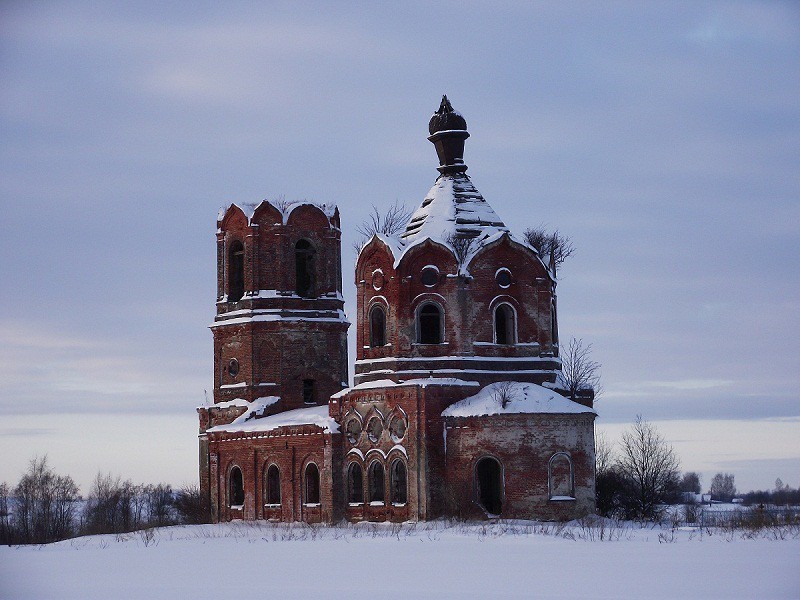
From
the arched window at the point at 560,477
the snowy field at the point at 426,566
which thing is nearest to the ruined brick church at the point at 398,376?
the arched window at the point at 560,477

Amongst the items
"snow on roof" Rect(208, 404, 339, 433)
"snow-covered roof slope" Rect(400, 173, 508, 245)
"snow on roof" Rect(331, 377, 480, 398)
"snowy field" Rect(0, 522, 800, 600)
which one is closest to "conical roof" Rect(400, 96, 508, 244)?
"snow-covered roof slope" Rect(400, 173, 508, 245)

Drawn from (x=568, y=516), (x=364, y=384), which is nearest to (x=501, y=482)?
(x=568, y=516)

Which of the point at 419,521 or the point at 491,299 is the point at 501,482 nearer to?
the point at 419,521

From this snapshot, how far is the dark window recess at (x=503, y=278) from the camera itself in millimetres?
35000

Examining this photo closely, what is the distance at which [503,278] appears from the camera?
1380 inches

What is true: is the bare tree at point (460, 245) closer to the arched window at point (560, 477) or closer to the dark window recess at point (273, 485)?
the arched window at point (560, 477)

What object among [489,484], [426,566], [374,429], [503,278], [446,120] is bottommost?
[426,566]

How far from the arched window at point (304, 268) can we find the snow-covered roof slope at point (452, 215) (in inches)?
206

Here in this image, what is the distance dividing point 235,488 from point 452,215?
11.2 metres

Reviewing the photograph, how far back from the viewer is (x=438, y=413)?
109 feet

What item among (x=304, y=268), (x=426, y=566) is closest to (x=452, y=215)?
(x=304, y=268)

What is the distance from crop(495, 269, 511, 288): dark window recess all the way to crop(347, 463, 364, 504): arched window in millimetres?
6469

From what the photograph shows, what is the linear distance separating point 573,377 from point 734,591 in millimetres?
22958

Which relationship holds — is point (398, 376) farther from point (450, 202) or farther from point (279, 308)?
point (279, 308)
